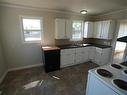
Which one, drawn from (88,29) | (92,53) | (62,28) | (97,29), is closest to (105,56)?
(92,53)

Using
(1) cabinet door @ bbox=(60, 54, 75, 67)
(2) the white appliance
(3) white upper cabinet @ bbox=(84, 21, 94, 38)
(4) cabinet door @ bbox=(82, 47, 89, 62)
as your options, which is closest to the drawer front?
(1) cabinet door @ bbox=(60, 54, 75, 67)

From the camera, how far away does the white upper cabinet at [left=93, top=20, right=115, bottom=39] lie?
135 inches

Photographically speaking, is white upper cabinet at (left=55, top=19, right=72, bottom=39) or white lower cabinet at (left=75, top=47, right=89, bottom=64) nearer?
white upper cabinet at (left=55, top=19, right=72, bottom=39)

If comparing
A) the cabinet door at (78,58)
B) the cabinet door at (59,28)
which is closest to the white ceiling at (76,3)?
the cabinet door at (59,28)

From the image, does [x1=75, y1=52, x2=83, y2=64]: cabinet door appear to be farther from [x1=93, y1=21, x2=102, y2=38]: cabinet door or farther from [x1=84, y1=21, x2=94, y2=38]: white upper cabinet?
[x1=93, y1=21, x2=102, y2=38]: cabinet door

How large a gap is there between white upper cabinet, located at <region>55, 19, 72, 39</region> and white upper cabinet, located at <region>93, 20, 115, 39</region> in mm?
1446

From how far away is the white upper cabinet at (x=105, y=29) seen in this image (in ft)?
11.2

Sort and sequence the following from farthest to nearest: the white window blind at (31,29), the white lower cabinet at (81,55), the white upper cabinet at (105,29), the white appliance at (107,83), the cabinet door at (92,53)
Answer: the cabinet door at (92,53)
the white lower cabinet at (81,55)
the white upper cabinet at (105,29)
the white window blind at (31,29)
the white appliance at (107,83)

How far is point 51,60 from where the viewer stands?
306 centimetres

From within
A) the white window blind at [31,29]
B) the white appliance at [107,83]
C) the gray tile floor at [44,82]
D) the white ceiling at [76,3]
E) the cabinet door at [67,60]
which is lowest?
the gray tile floor at [44,82]

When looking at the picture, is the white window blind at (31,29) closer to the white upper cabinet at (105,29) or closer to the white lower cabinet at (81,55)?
the white lower cabinet at (81,55)

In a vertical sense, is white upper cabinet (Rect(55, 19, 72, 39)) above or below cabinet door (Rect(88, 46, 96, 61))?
above

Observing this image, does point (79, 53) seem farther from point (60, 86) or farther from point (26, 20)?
point (26, 20)

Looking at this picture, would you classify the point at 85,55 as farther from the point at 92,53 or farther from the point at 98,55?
the point at 98,55
